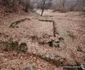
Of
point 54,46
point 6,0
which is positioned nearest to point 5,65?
point 54,46

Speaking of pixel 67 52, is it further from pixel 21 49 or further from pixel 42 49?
pixel 21 49

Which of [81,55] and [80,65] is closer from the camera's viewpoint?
[80,65]

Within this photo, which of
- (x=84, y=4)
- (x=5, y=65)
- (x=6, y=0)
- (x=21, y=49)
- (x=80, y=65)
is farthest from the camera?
(x=84, y=4)

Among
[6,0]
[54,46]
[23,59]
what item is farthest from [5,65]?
[6,0]

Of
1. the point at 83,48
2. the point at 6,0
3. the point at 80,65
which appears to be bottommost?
the point at 80,65

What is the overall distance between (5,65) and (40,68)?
1.78 m

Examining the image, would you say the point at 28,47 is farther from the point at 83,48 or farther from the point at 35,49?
the point at 83,48

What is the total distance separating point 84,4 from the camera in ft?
90.8

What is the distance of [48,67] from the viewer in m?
6.53

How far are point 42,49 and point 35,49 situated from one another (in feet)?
1.55

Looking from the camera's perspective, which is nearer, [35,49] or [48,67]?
[48,67]

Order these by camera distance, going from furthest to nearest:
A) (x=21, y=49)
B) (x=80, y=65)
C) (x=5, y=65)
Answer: (x=21, y=49) < (x=80, y=65) < (x=5, y=65)

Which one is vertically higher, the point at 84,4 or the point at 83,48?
the point at 84,4

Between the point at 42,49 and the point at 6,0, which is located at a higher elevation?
the point at 6,0
